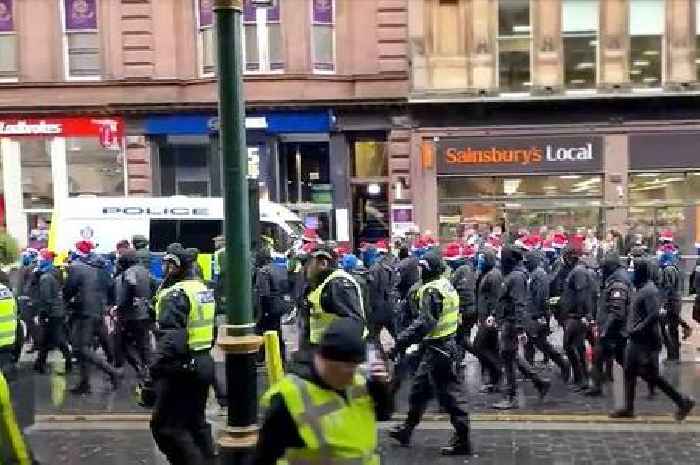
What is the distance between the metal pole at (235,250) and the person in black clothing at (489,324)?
4982mm

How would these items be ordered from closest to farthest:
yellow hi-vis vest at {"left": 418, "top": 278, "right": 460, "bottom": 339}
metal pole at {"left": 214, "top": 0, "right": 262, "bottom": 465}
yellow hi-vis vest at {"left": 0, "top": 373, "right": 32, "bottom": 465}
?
1. yellow hi-vis vest at {"left": 0, "top": 373, "right": 32, "bottom": 465}
2. metal pole at {"left": 214, "top": 0, "right": 262, "bottom": 465}
3. yellow hi-vis vest at {"left": 418, "top": 278, "right": 460, "bottom": 339}

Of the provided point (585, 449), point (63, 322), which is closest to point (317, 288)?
point (585, 449)

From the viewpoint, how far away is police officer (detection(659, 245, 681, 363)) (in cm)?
1188

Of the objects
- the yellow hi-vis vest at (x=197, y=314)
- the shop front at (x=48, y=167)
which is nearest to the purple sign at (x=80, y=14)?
the shop front at (x=48, y=167)

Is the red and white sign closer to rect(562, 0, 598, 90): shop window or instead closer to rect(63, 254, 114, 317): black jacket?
rect(562, 0, 598, 90): shop window

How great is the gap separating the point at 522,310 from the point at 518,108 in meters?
14.3

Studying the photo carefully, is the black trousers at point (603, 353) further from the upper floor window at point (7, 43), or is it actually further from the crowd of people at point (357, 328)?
the upper floor window at point (7, 43)

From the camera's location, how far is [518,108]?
23.2m

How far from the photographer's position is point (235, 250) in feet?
17.8

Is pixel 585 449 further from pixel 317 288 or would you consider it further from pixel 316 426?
pixel 316 426

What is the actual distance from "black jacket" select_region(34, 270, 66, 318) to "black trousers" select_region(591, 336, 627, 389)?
22.6 ft

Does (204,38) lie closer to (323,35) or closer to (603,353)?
(323,35)

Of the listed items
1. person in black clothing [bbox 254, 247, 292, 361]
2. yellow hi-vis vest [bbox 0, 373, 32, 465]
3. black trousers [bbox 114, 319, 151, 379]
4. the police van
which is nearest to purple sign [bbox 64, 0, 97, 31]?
the police van

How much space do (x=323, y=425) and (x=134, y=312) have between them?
8.34 meters
